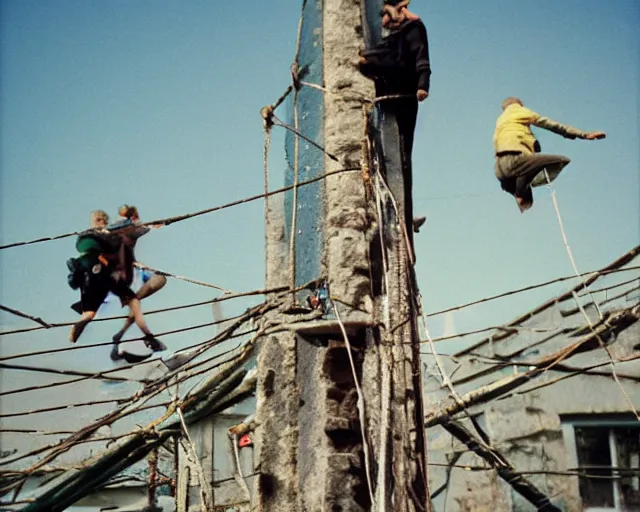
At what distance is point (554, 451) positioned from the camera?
32.0 ft

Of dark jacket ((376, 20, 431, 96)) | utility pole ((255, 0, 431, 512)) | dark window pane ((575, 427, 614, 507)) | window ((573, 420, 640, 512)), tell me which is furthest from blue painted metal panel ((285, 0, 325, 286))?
dark window pane ((575, 427, 614, 507))

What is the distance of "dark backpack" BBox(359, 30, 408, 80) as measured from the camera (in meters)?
4.60

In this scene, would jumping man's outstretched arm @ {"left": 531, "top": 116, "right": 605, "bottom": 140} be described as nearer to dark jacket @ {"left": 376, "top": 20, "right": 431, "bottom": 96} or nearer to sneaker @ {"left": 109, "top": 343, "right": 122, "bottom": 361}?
dark jacket @ {"left": 376, "top": 20, "right": 431, "bottom": 96}

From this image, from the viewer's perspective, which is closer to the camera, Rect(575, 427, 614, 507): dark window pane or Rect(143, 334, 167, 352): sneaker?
Rect(143, 334, 167, 352): sneaker

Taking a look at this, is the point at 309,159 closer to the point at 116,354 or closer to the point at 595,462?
the point at 116,354

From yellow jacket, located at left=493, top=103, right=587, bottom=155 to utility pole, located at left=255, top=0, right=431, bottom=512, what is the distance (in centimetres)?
225

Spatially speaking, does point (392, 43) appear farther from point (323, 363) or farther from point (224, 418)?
point (224, 418)

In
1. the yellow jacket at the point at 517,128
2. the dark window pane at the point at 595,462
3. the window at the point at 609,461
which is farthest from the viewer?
the dark window pane at the point at 595,462

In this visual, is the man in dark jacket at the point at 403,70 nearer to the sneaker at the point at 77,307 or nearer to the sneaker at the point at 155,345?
the sneaker at the point at 155,345

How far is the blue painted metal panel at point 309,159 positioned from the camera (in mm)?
4270

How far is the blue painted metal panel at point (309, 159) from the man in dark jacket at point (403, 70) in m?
0.41

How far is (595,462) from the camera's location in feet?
30.7

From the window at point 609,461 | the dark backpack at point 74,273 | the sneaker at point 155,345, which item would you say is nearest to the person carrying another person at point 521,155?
the sneaker at point 155,345

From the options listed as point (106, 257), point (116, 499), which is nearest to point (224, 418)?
point (116, 499)
